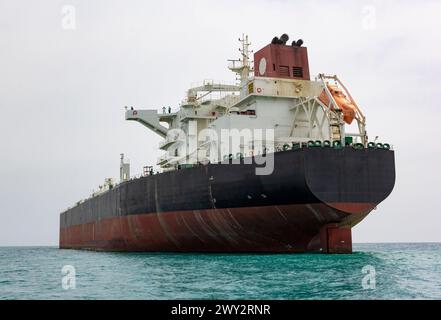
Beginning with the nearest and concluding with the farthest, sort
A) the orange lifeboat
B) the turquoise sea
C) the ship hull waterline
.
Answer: the turquoise sea, the ship hull waterline, the orange lifeboat

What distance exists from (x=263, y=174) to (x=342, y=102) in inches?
225

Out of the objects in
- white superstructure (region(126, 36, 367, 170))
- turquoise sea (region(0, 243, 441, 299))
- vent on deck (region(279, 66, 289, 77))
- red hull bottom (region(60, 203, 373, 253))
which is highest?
vent on deck (region(279, 66, 289, 77))

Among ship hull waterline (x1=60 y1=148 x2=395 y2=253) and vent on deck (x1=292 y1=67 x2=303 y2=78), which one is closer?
ship hull waterline (x1=60 y1=148 x2=395 y2=253)

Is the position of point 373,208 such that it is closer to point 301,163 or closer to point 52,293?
point 301,163

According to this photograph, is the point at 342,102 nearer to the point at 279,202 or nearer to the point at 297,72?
the point at 297,72

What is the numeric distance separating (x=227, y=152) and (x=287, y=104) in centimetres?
449

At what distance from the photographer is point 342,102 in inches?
A: 930

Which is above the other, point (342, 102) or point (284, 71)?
point (284, 71)

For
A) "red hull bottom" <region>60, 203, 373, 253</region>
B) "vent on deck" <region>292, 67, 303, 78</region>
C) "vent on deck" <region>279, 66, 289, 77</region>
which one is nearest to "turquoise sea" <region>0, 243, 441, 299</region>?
"red hull bottom" <region>60, 203, 373, 253</region>

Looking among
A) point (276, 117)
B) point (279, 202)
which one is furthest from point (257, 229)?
point (276, 117)

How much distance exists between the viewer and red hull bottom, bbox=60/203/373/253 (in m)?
20.7

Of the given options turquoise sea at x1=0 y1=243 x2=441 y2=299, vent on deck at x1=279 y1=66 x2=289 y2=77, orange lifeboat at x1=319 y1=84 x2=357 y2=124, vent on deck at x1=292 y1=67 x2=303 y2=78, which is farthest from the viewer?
vent on deck at x1=292 y1=67 x2=303 y2=78

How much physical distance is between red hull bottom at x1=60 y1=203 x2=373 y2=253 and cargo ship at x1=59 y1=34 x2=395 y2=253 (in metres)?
0.05

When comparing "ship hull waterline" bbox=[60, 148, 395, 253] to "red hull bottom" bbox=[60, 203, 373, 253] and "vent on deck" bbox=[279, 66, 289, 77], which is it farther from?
"vent on deck" bbox=[279, 66, 289, 77]
